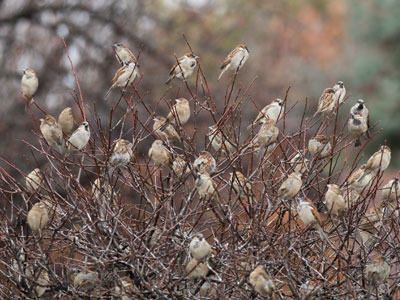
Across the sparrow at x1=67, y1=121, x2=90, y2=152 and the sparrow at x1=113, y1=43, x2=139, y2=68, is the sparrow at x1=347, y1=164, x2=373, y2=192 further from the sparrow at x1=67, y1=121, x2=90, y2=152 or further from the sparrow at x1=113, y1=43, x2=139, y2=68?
the sparrow at x1=113, y1=43, x2=139, y2=68

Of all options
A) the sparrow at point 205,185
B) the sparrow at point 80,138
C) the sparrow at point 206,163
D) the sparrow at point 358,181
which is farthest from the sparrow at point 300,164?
the sparrow at point 80,138

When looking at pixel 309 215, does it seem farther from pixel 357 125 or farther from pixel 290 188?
pixel 357 125

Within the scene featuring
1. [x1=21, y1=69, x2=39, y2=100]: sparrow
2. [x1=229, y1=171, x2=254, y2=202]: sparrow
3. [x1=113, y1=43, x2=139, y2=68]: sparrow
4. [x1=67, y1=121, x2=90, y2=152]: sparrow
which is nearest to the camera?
[x1=229, y1=171, x2=254, y2=202]: sparrow

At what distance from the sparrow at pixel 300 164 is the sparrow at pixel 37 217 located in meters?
1.74


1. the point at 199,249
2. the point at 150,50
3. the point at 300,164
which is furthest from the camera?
the point at 150,50

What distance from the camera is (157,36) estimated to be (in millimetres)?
17047

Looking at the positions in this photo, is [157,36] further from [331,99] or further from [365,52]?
[331,99]

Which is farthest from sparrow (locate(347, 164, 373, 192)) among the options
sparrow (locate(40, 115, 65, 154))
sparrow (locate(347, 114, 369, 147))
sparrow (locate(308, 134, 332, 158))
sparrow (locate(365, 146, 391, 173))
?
sparrow (locate(40, 115, 65, 154))

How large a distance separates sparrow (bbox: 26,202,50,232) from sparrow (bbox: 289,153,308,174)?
1.74 metres

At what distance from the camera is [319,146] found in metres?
5.81

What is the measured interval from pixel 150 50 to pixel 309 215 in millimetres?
10308

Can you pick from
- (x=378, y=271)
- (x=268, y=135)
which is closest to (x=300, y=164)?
(x=268, y=135)

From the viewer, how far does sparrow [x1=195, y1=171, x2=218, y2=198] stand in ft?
17.4

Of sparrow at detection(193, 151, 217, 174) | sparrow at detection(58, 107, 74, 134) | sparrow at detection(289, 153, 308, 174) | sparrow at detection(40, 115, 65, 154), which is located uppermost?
sparrow at detection(289, 153, 308, 174)
